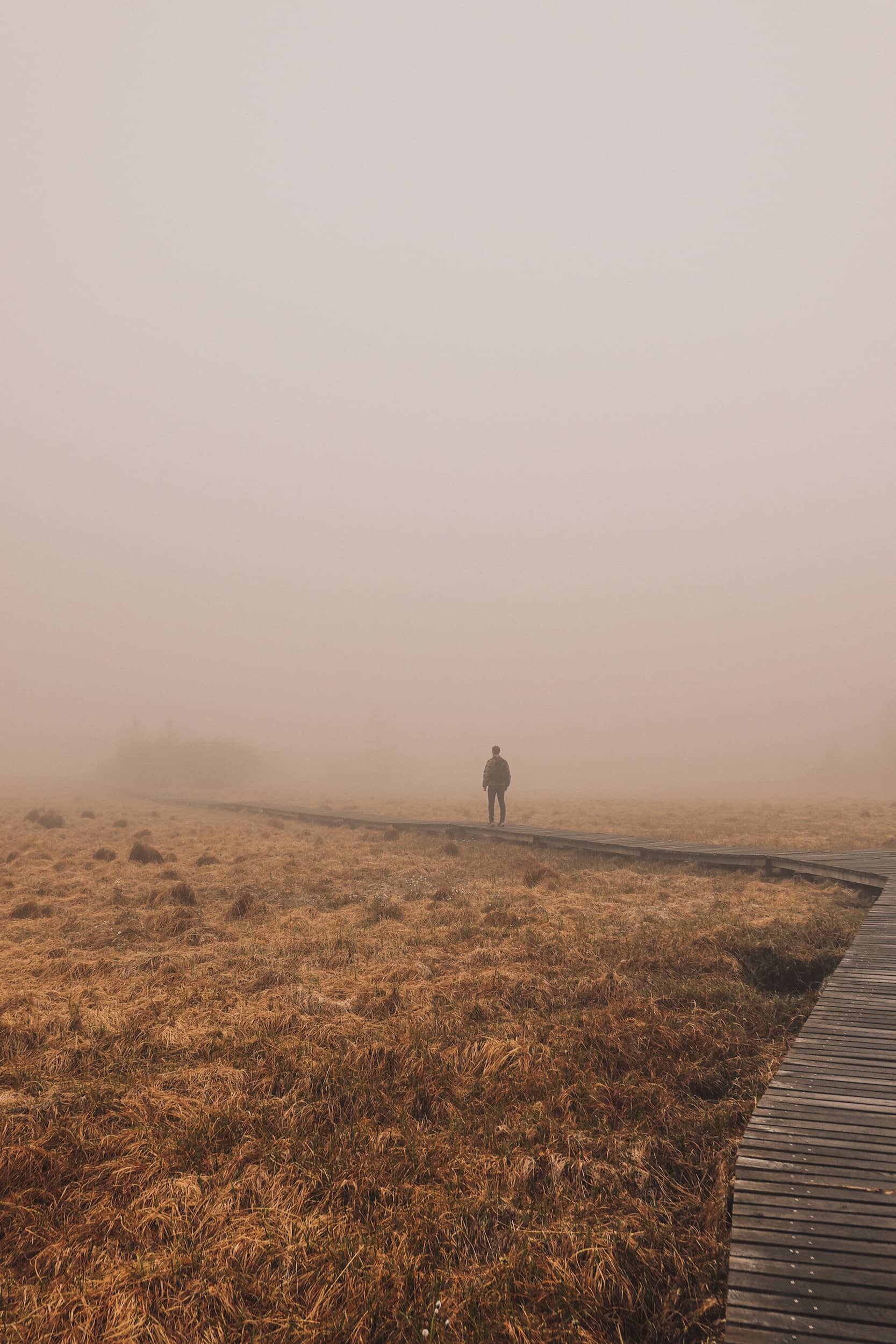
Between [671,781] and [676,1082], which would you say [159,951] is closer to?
[676,1082]

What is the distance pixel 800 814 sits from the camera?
3144 centimetres

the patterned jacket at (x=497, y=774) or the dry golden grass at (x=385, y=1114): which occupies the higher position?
the patterned jacket at (x=497, y=774)

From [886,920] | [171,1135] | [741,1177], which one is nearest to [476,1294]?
[741,1177]

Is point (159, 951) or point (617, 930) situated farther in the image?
point (617, 930)

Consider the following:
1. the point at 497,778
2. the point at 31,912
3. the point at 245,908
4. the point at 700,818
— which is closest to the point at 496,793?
the point at 497,778

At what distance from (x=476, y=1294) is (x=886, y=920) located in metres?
9.37

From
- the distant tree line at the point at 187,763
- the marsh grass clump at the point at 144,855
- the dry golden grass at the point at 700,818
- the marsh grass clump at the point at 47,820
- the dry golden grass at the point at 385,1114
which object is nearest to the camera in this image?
the dry golden grass at the point at 385,1114

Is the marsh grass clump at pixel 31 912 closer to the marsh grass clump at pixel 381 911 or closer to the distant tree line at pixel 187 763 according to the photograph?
the marsh grass clump at pixel 381 911

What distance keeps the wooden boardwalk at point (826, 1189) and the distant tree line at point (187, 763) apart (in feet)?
241

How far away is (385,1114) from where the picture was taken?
5609 millimetres

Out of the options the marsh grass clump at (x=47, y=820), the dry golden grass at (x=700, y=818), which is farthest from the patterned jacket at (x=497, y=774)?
the marsh grass clump at (x=47, y=820)

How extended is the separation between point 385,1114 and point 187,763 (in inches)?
3060

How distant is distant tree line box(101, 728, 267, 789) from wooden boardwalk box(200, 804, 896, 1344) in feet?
241

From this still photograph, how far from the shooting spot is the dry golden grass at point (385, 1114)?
3.71 metres
